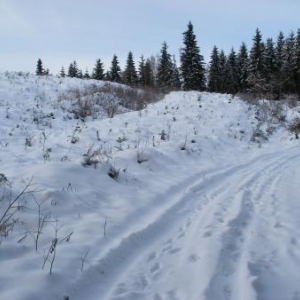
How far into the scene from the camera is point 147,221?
5148 mm

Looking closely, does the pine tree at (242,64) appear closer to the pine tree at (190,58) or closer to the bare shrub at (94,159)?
the pine tree at (190,58)

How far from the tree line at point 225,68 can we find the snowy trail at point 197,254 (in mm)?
32585

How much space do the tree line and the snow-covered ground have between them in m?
29.8

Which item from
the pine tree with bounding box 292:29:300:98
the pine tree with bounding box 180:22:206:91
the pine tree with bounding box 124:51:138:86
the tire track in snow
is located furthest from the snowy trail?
the pine tree with bounding box 124:51:138:86

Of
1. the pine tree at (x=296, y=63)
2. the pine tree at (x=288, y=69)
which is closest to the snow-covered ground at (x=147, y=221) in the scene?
the pine tree at (x=296, y=63)

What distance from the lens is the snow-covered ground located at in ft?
11.5

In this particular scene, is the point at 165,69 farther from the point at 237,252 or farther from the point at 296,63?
the point at 237,252

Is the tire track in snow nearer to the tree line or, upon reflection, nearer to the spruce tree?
the tree line

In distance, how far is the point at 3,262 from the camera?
3619 millimetres

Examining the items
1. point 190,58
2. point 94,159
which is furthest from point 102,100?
point 190,58

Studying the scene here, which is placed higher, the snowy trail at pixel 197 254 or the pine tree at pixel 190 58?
the pine tree at pixel 190 58

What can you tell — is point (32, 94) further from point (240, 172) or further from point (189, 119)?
point (240, 172)

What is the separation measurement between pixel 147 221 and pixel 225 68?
63.5 meters

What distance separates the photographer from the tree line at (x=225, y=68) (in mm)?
45312
